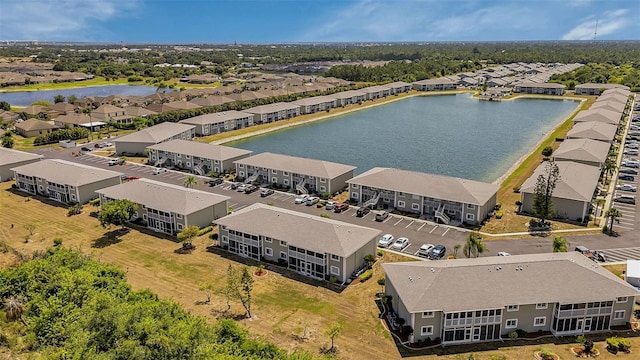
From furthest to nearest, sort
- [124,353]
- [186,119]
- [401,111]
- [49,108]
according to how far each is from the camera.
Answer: [401,111], [49,108], [186,119], [124,353]

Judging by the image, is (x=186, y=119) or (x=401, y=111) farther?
(x=401, y=111)

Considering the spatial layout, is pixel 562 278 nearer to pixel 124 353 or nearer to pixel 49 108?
pixel 124 353

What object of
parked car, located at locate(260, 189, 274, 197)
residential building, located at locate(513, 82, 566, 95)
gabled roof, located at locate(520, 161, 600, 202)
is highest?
residential building, located at locate(513, 82, 566, 95)

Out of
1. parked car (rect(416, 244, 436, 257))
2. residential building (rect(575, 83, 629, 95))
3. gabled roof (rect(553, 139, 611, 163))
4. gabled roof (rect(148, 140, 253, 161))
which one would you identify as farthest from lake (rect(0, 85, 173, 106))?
residential building (rect(575, 83, 629, 95))

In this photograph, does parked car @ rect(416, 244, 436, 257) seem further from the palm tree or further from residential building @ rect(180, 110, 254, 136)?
residential building @ rect(180, 110, 254, 136)

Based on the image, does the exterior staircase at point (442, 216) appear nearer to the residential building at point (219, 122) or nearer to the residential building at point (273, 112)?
the residential building at point (219, 122)

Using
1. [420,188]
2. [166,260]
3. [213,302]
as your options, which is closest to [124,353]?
[213,302]

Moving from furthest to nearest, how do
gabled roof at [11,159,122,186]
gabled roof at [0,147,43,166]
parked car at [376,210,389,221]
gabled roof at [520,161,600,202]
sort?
gabled roof at [0,147,43,166]
gabled roof at [11,159,122,186]
gabled roof at [520,161,600,202]
parked car at [376,210,389,221]
